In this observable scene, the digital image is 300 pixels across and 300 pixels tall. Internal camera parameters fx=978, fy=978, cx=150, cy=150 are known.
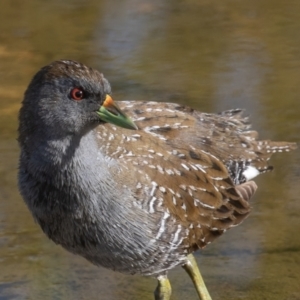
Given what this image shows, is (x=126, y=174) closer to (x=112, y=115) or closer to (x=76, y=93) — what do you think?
(x=112, y=115)

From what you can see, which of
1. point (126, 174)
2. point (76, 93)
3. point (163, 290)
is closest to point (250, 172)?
point (163, 290)

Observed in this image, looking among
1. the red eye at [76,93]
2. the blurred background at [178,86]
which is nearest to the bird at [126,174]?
the red eye at [76,93]

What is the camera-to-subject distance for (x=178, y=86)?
10258mm

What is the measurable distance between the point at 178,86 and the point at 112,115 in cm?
431

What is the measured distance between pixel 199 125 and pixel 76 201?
56.2 inches

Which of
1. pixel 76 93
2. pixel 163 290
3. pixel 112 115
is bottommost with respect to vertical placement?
pixel 163 290

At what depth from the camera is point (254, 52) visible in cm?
1088

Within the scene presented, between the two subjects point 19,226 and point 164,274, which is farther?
point 19,226

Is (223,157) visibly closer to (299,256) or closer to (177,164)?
(177,164)

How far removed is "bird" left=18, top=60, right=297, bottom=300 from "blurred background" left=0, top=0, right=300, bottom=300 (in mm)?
597

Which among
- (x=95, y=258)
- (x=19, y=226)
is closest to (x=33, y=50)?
(x=19, y=226)

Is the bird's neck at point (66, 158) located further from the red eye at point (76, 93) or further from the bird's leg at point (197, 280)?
the bird's leg at point (197, 280)

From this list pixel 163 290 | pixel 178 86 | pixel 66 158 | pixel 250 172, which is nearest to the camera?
pixel 66 158

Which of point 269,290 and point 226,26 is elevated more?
point 226,26
